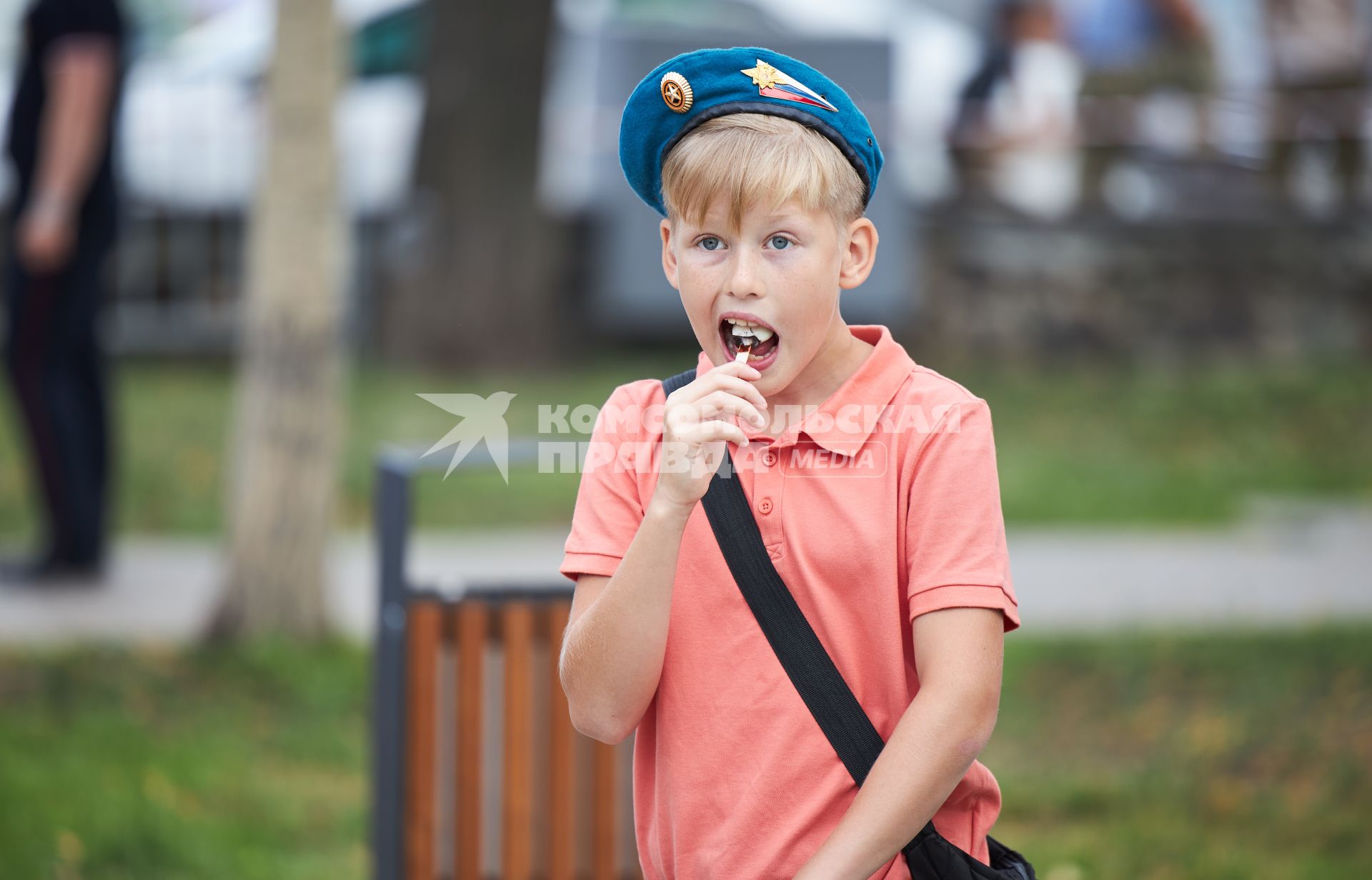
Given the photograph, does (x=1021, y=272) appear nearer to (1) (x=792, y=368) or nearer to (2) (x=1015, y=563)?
(2) (x=1015, y=563)

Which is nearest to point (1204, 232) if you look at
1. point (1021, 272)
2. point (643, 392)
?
point (1021, 272)

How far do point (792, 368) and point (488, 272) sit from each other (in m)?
9.87

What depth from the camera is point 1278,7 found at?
1298 centimetres

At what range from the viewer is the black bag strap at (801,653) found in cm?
179

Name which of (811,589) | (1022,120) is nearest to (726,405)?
(811,589)

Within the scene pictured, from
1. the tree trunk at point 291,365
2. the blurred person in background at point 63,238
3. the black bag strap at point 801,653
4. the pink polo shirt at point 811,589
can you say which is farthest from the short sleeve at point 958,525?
the blurred person in background at point 63,238

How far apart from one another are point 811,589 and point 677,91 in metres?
0.58

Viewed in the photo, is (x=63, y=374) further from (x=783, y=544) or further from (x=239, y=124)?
(x=239, y=124)

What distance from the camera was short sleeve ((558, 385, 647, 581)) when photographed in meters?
1.87

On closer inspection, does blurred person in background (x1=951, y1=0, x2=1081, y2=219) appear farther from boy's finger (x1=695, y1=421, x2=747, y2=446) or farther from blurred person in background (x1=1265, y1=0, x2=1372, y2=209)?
boy's finger (x1=695, y1=421, x2=747, y2=446)

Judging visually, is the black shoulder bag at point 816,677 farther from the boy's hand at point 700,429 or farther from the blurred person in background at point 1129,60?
the blurred person in background at point 1129,60

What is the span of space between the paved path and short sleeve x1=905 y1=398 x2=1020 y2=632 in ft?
12.6

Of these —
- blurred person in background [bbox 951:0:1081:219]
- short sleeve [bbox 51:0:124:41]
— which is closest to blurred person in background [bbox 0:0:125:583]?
short sleeve [bbox 51:0:124:41]

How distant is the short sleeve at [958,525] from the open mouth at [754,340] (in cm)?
20
